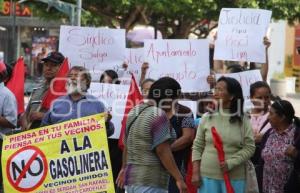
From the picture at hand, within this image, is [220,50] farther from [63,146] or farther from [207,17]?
[207,17]

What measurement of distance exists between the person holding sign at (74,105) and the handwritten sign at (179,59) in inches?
76.7

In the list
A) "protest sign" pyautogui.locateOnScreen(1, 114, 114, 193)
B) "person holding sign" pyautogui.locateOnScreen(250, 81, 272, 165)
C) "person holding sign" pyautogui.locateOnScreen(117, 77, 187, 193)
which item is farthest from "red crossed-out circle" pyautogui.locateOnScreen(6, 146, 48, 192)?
"person holding sign" pyautogui.locateOnScreen(250, 81, 272, 165)

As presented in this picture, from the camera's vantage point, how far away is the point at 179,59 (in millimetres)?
8062

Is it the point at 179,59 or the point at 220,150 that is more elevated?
the point at 179,59

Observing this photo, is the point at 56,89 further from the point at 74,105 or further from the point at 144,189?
the point at 144,189

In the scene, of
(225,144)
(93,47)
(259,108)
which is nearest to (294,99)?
(93,47)

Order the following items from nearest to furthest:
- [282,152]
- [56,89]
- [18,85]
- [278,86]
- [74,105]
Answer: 1. [282,152]
2. [74,105]
3. [56,89]
4. [18,85]
5. [278,86]

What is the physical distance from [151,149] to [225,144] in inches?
26.7

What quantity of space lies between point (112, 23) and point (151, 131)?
18.5m

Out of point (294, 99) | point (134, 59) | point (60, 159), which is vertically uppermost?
point (134, 59)

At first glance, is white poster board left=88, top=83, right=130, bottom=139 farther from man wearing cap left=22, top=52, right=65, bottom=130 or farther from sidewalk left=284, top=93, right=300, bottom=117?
sidewalk left=284, top=93, right=300, bottom=117

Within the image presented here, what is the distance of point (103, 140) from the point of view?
18.7ft

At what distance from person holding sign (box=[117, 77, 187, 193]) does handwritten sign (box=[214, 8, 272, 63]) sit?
3.03m

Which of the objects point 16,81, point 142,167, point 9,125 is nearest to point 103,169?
point 142,167
